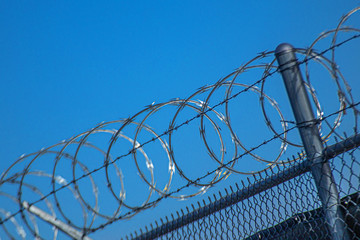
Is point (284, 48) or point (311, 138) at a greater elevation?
point (284, 48)

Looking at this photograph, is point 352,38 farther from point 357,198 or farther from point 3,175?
point 3,175

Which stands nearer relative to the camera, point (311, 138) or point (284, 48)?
point (311, 138)

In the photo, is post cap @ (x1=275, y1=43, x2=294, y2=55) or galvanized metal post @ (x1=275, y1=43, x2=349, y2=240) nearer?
galvanized metal post @ (x1=275, y1=43, x2=349, y2=240)

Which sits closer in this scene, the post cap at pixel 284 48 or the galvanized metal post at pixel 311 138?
the galvanized metal post at pixel 311 138

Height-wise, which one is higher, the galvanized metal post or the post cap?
the post cap

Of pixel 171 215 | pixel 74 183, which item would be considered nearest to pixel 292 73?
pixel 171 215

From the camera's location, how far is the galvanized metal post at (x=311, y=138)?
3777 millimetres

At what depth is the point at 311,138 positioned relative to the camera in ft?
13.2

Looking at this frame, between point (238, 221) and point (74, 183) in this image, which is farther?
point (74, 183)

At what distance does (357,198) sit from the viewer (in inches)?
144

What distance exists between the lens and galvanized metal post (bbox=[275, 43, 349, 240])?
3777mm

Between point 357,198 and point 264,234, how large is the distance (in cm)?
102

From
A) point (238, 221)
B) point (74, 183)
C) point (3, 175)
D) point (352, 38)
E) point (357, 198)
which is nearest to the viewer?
point (357, 198)

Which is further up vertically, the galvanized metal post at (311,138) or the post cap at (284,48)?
the post cap at (284,48)
